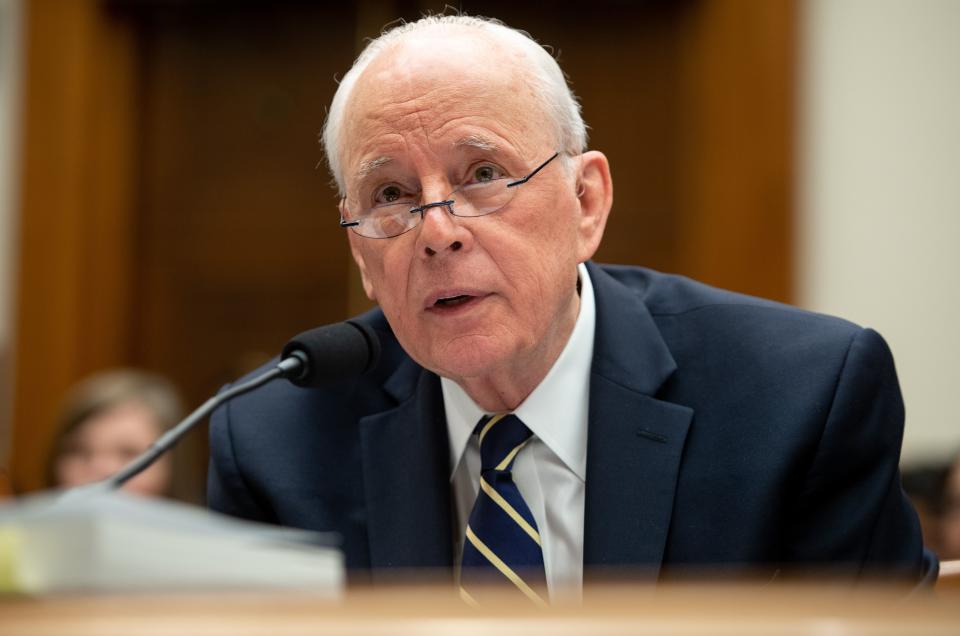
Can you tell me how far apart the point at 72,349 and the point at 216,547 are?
11.2 feet

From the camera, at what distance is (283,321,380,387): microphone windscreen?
1.39 metres

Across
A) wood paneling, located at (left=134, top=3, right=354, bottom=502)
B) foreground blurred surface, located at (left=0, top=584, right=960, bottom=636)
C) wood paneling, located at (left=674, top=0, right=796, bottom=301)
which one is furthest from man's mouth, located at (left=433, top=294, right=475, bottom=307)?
wood paneling, located at (left=134, top=3, right=354, bottom=502)

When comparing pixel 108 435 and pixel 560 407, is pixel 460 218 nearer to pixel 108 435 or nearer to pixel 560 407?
pixel 560 407

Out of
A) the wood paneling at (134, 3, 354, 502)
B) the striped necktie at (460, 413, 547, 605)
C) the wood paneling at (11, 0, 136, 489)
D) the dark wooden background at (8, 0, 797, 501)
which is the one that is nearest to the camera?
the striped necktie at (460, 413, 547, 605)

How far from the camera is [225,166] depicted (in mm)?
4207

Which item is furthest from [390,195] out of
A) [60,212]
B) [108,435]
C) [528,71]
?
[60,212]

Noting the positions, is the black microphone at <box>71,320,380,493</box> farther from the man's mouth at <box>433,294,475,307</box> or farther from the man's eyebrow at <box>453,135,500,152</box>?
the man's eyebrow at <box>453,135,500,152</box>

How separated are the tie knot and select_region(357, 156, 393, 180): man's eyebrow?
1.37ft

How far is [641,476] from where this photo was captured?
1.57 m

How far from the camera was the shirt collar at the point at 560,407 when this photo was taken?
1.66 meters

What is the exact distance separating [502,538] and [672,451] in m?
0.27

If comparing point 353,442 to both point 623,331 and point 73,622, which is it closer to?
point 623,331

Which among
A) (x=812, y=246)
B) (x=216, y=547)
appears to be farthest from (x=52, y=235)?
(x=216, y=547)

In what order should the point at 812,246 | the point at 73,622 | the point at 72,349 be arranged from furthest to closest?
the point at 72,349
the point at 812,246
the point at 73,622
